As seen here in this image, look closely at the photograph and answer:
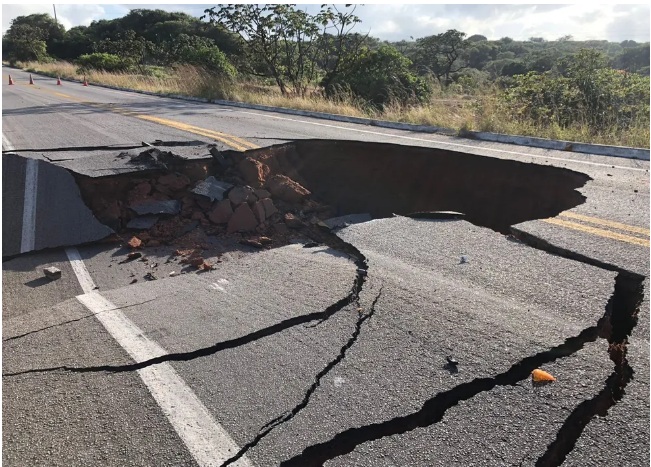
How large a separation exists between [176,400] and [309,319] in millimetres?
1024

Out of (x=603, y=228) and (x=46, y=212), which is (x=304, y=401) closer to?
(x=603, y=228)

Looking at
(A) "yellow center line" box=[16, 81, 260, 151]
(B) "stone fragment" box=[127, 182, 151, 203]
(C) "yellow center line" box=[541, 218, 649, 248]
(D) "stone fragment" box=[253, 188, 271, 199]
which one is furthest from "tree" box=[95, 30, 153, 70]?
(C) "yellow center line" box=[541, 218, 649, 248]

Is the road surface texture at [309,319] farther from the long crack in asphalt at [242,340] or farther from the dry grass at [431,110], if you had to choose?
the dry grass at [431,110]

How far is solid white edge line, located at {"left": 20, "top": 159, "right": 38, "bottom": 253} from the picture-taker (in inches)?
184

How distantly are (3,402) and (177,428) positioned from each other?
40.1 inches

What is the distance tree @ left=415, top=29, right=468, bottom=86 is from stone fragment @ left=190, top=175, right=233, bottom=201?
3362cm

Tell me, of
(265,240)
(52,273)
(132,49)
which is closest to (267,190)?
(265,240)

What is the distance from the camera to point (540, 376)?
242cm

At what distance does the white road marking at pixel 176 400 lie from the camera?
6.74 ft

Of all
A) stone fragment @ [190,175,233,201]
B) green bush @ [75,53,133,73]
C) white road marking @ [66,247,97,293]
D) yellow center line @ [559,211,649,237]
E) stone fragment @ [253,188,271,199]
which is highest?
green bush @ [75,53,133,73]

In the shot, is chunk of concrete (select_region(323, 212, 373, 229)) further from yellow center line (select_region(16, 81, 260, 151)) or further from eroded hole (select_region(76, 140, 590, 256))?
yellow center line (select_region(16, 81, 260, 151))

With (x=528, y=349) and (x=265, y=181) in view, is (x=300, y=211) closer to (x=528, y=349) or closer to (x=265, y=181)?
(x=265, y=181)

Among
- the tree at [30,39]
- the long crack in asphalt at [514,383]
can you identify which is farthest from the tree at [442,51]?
the tree at [30,39]

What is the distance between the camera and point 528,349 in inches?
104
